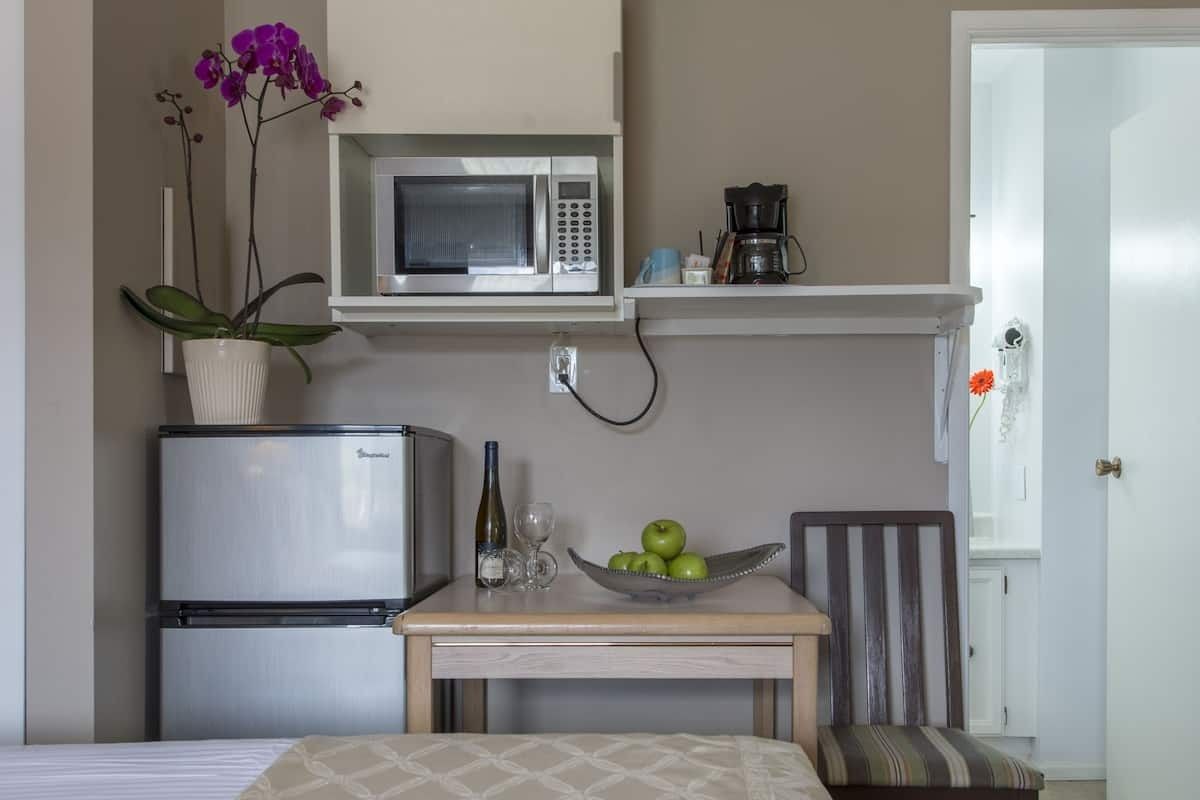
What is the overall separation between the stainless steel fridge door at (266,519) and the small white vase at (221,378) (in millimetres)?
100

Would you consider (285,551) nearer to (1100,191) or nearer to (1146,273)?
(1146,273)

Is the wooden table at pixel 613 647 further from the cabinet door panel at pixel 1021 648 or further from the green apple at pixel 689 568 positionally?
the cabinet door panel at pixel 1021 648

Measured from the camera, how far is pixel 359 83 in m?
2.11

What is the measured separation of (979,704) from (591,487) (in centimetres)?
177

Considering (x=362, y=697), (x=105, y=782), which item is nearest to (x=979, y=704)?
(x=362, y=697)

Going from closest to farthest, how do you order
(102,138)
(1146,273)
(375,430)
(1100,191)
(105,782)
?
(105,782) → (102,138) → (375,430) → (1146,273) → (1100,191)

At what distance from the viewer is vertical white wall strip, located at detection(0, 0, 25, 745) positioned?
179 centimetres

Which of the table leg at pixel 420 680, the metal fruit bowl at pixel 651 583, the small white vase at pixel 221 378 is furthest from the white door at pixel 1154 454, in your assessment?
the small white vase at pixel 221 378

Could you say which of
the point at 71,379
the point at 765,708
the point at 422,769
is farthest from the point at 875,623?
the point at 71,379

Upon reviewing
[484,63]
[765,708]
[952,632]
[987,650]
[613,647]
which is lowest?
[987,650]

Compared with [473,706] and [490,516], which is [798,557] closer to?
[490,516]

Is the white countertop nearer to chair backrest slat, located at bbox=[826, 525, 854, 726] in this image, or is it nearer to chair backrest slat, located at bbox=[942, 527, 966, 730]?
chair backrest slat, located at bbox=[942, 527, 966, 730]

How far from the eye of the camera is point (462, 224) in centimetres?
213

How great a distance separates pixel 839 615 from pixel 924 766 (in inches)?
18.1
